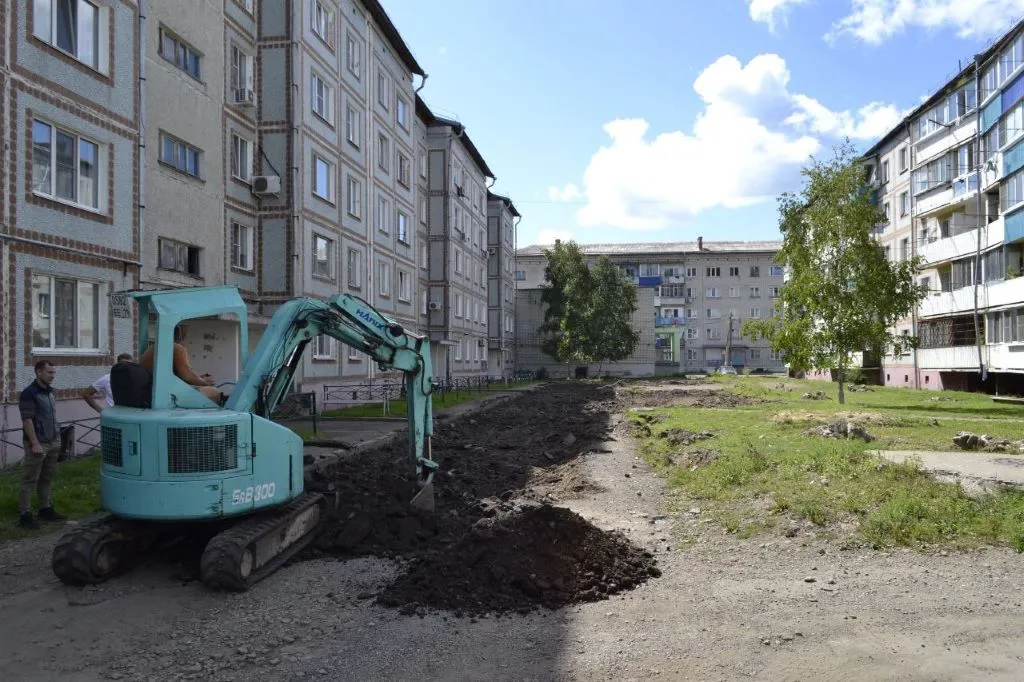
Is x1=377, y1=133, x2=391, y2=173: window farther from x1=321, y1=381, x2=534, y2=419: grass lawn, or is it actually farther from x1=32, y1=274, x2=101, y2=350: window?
x1=32, y1=274, x2=101, y2=350: window

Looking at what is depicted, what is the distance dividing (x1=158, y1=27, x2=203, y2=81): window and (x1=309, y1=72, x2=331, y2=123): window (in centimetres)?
501

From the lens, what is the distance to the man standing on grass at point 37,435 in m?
8.36

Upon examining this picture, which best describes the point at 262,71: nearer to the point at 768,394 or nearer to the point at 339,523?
the point at 339,523

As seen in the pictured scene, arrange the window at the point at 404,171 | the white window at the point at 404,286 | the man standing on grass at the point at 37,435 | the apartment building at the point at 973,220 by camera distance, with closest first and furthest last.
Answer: the man standing on grass at the point at 37,435, the apartment building at the point at 973,220, the white window at the point at 404,286, the window at the point at 404,171

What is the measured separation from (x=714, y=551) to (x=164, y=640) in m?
5.29

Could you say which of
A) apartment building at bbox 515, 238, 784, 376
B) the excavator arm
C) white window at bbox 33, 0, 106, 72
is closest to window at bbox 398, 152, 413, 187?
white window at bbox 33, 0, 106, 72

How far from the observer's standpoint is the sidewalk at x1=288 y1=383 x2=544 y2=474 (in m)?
14.4

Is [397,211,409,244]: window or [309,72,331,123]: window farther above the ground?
[309,72,331,123]: window

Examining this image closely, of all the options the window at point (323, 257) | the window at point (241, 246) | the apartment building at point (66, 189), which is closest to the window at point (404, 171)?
the window at point (323, 257)

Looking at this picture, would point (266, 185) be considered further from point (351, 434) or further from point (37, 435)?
point (37, 435)

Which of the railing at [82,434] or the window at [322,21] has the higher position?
the window at [322,21]

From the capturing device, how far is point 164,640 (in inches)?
219

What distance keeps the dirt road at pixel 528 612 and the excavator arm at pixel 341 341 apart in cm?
105

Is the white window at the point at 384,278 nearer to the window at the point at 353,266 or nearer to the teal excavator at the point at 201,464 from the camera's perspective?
the window at the point at 353,266
